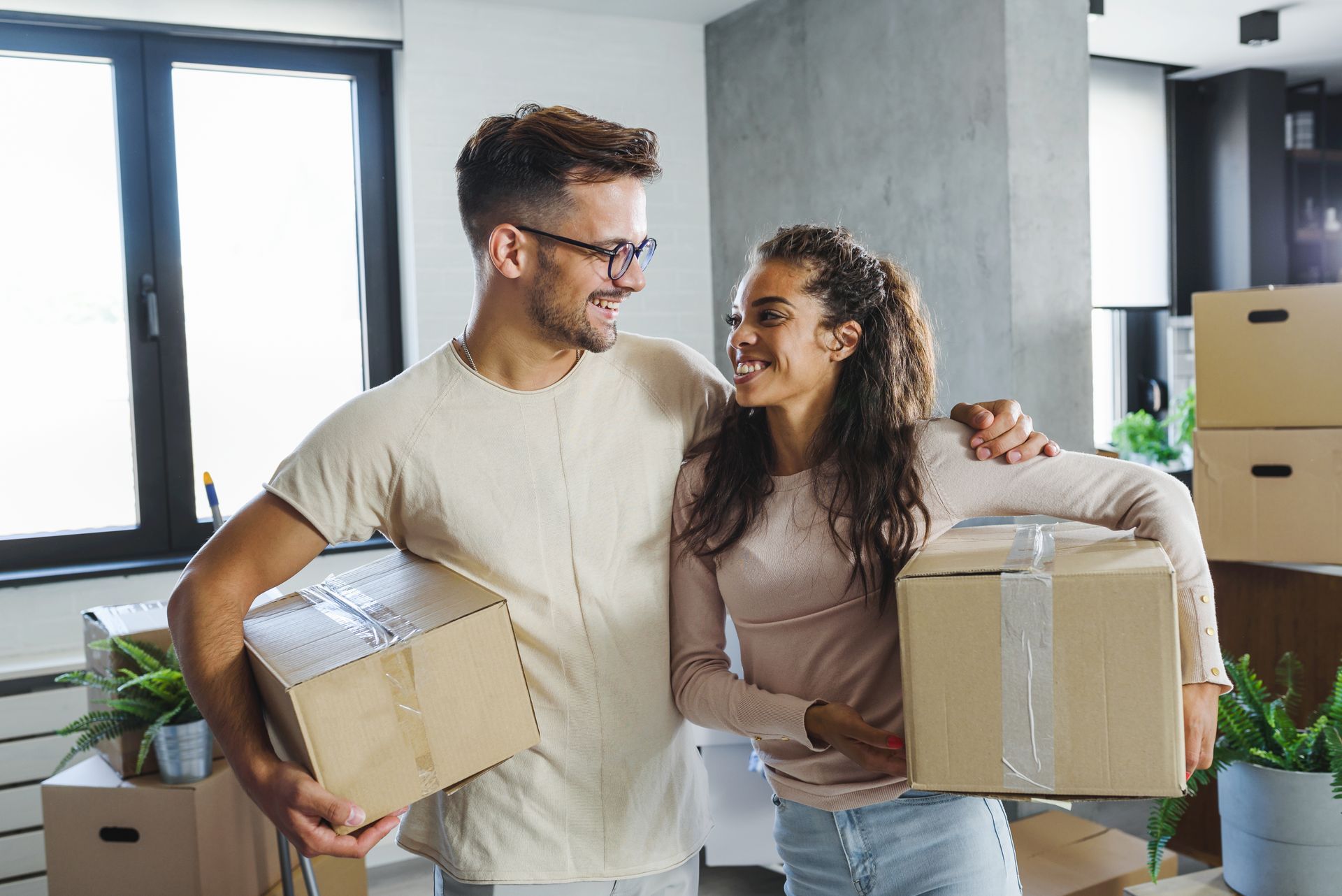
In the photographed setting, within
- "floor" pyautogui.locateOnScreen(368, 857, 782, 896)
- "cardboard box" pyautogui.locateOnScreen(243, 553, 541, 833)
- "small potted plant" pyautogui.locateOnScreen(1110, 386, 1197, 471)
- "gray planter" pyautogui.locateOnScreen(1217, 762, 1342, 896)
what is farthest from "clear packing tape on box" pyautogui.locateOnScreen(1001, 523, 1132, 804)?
"small potted plant" pyautogui.locateOnScreen(1110, 386, 1197, 471)

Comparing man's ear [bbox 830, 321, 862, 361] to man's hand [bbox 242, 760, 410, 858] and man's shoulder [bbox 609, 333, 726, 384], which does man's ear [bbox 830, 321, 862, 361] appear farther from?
man's hand [bbox 242, 760, 410, 858]

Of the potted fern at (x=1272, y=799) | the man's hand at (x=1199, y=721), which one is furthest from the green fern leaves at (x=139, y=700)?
the potted fern at (x=1272, y=799)

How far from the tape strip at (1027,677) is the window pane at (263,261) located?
279 cm

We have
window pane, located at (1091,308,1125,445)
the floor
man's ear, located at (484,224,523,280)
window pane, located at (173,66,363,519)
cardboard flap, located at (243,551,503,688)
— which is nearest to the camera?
cardboard flap, located at (243,551,503,688)

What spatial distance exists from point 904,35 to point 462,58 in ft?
4.40

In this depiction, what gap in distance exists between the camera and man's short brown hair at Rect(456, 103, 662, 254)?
1336mm

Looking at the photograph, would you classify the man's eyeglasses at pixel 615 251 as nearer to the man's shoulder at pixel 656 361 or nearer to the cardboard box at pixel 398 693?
the man's shoulder at pixel 656 361

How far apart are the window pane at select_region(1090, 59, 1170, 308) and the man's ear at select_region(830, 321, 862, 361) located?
11.4 feet

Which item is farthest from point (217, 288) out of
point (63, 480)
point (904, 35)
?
point (904, 35)

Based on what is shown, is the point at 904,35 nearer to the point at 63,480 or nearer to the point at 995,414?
the point at 995,414

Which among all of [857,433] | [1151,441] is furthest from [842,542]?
[1151,441]

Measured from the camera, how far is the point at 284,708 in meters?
1.01

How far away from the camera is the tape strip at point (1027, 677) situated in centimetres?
95

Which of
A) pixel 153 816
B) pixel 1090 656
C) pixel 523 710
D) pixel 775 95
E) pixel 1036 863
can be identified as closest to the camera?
pixel 1090 656
